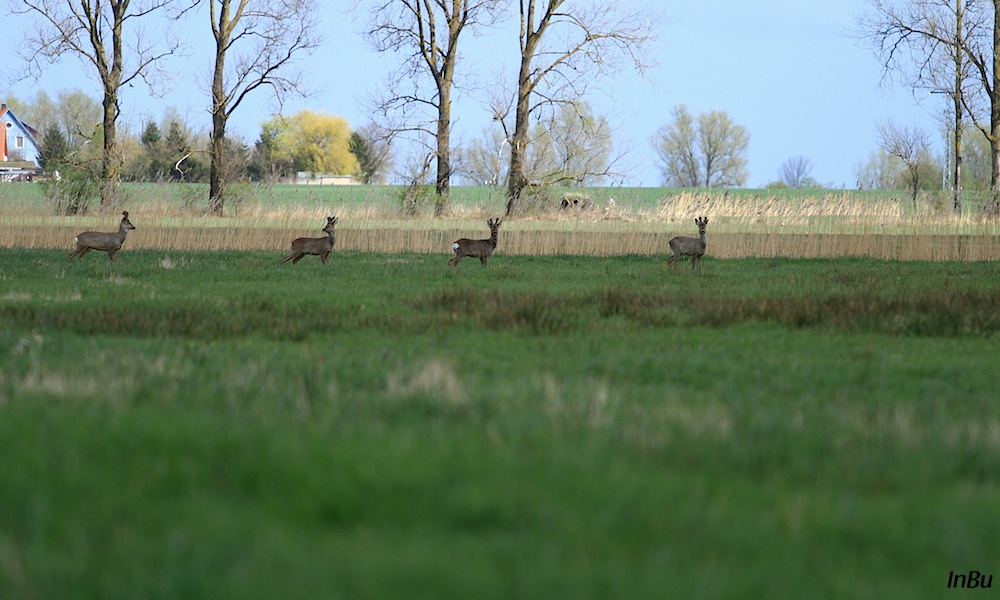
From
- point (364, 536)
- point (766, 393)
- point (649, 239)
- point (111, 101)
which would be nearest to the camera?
point (364, 536)

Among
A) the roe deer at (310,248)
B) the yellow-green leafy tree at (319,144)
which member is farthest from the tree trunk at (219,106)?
the yellow-green leafy tree at (319,144)

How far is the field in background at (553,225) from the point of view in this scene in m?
24.4

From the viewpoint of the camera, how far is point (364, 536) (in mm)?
3303

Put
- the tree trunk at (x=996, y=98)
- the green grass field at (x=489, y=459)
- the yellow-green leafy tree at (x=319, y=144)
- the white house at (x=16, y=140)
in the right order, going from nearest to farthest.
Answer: the green grass field at (x=489, y=459)
the tree trunk at (x=996, y=98)
the white house at (x=16, y=140)
the yellow-green leafy tree at (x=319, y=144)

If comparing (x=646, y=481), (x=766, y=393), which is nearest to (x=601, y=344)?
(x=766, y=393)

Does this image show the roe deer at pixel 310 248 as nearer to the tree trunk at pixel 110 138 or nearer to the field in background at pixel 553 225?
the field in background at pixel 553 225

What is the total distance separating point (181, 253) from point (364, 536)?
762 inches

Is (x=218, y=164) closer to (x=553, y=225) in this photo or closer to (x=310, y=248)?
(x=553, y=225)

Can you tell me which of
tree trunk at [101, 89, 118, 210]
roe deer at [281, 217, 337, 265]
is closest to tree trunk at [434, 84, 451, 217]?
tree trunk at [101, 89, 118, 210]

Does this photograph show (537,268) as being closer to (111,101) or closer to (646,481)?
(646,481)

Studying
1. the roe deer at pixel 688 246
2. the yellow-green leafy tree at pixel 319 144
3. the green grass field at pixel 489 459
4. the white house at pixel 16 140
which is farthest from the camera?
the yellow-green leafy tree at pixel 319 144

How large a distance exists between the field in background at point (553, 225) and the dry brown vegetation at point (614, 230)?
0.10 feet

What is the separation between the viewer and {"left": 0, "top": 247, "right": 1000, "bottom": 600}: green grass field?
3.03 m

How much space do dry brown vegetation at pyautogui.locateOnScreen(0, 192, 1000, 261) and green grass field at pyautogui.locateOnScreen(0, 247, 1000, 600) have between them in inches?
601
